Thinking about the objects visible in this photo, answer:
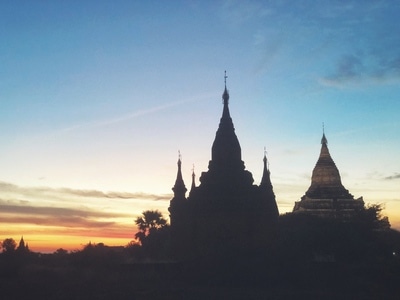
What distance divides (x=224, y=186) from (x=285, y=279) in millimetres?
13169

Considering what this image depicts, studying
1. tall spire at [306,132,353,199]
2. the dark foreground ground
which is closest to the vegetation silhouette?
the dark foreground ground

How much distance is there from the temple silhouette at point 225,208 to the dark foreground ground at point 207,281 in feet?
16.9

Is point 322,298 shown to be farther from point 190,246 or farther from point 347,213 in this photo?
point 347,213

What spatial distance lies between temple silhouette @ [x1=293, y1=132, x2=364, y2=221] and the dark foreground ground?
27432mm

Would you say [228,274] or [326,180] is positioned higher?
[326,180]

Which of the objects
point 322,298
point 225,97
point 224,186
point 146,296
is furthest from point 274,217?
point 146,296

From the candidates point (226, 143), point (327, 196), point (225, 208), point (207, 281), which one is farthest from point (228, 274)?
point (327, 196)

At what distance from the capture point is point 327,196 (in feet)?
232

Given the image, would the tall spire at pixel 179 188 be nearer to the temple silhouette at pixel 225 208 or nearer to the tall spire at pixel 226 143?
the temple silhouette at pixel 225 208

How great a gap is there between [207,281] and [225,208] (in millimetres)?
11203

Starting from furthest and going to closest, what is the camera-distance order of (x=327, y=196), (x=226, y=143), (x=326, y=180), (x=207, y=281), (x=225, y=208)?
(x=326, y=180) → (x=327, y=196) → (x=226, y=143) → (x=225, y=208) → (x=207, y=281)

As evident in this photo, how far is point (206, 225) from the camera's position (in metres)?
47.2

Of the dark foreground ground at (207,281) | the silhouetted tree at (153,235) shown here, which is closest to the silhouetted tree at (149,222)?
the silhouetted tree at (153,235)

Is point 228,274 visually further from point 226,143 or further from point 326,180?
point 326,180
